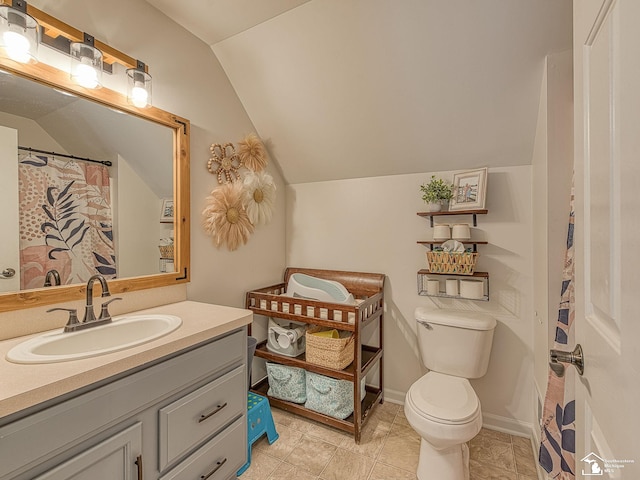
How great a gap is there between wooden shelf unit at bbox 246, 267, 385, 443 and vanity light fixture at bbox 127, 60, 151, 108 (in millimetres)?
1337

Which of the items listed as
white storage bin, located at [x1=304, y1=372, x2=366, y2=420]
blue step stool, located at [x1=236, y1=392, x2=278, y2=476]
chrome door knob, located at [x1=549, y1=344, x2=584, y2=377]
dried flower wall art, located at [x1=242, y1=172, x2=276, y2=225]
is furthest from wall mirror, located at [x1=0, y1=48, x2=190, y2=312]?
chrome door knob, located at [x1=549, y1=344, x2=584, y2=377]

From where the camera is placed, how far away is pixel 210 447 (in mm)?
1228

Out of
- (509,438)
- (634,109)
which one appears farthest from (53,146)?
(509,438)

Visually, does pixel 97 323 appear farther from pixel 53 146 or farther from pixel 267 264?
pixel 267 264

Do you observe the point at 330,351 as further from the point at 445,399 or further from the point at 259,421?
the point at 445,399

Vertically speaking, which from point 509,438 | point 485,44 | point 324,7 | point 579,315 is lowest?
point 509,438

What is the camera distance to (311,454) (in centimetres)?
173

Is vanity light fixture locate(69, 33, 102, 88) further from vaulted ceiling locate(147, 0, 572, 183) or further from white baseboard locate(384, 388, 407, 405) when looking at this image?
white baseboard locate(384, 388, 407, 405)

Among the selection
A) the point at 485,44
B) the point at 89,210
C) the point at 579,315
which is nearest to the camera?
the point at 579,315

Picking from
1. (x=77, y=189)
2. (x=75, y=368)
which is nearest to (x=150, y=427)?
(x=75, y=368)

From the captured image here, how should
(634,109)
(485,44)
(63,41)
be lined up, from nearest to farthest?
(634,109) < (63,41) < (485,44)

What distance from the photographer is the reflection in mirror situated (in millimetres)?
1123

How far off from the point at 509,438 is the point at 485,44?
2.31 meters

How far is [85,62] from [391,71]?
1476mm
